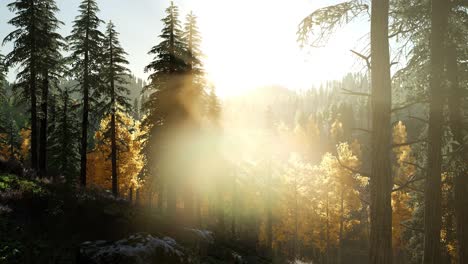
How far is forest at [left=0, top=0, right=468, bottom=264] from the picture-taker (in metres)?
9.25

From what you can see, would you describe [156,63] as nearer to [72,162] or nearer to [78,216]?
[78,216]

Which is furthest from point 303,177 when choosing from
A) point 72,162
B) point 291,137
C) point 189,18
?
point 291,137

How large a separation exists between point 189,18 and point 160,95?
7.35 meters

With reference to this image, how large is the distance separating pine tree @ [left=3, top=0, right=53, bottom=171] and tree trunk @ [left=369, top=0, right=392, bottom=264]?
86.1 feet

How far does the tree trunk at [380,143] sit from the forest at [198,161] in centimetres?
2

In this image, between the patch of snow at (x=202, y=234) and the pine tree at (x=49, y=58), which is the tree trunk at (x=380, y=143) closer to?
the patch of snow at (x=202, y=234)

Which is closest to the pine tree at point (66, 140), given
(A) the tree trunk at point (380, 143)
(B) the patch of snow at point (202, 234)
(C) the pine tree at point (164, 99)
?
(C) the pine tree at point (164, 99)

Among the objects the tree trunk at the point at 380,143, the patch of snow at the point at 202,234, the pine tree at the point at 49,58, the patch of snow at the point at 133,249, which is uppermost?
the pine tree at the point at 49,58

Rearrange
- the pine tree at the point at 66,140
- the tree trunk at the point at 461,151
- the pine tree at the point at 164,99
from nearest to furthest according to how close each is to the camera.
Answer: the tree trunk at the point at 461,151 < the pine tree at the point at 164,99 < the pine tree at the point at 66,140

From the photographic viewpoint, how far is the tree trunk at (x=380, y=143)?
23.2ft

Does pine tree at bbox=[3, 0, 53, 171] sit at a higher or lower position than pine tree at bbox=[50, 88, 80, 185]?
higher

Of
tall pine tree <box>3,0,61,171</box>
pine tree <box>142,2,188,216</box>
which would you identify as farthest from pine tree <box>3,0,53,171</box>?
pine tree <box>142,2,188,216</box>

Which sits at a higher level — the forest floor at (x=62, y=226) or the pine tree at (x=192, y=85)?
the pine tree at (x=192, y=85)

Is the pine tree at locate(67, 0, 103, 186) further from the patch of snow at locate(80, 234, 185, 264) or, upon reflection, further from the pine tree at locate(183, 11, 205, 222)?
the patch of snow at locate(80, 234, 185, 264)
